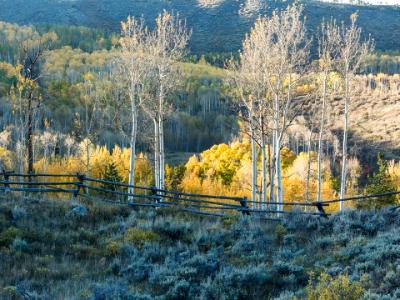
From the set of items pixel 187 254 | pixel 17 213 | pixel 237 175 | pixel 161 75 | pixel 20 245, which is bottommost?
pixel 237 175

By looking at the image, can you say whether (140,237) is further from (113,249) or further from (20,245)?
(20,245)

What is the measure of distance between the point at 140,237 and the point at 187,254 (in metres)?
1.52

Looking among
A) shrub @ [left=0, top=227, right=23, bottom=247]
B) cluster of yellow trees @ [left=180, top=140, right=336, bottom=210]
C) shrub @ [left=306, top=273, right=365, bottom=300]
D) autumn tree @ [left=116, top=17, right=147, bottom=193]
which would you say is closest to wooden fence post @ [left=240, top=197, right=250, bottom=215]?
shrub @ [left=0, top=227, right=23, bottom=247]

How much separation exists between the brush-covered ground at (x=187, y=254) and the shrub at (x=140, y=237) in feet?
0.08

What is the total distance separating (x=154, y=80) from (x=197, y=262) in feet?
68.8

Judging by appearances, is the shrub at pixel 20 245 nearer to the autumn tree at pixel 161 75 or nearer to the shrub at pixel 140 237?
the shrub at pixel 140 237

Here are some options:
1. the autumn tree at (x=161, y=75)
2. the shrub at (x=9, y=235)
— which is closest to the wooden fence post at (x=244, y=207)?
the shrub at (x=9, y=235)

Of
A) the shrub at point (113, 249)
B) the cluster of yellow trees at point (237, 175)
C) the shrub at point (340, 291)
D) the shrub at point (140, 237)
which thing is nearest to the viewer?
the shrub at point (340, 291)

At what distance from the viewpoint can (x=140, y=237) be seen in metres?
11.0

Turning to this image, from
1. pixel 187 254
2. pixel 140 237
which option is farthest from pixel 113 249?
pixel 187 254

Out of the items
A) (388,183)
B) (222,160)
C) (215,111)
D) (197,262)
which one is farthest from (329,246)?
(215,111)

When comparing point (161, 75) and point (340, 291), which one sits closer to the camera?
point (340, 291)

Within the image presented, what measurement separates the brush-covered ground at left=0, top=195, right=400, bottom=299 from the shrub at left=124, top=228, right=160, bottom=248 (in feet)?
0.08

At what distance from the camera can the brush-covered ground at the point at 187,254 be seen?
25.6ft
